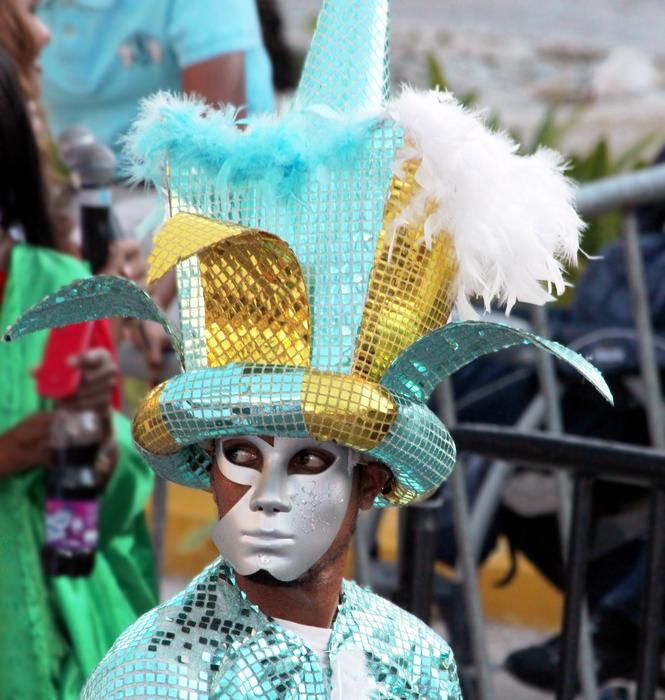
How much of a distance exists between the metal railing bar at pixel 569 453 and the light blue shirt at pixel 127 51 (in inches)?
39.4

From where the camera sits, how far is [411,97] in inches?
79.2

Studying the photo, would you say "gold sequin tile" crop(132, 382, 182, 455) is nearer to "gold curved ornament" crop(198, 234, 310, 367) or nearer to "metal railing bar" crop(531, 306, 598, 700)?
"gold curved ornament" crop(198, 234, 310, 367)

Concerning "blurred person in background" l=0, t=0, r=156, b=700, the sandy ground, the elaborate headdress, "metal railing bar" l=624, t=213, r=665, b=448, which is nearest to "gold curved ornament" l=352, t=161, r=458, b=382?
the elaborate headdress

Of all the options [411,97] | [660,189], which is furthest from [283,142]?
[660,189]

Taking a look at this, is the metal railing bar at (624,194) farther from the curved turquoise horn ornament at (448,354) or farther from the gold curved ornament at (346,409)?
the gold curved ornament at (346,409)

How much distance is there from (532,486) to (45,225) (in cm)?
150

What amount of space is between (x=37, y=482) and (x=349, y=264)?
123 cm

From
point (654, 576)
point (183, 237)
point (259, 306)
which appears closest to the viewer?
point (183, 237)

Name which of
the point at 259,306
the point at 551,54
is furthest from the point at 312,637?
the point at 551,54

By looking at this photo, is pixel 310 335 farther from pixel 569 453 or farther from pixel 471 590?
pixel 471 590

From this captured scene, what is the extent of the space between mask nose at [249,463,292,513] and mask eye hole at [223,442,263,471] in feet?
0.08

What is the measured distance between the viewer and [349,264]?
2027 mm

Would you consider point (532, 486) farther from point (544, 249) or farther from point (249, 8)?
point (544, 249)

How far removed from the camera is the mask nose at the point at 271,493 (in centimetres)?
194
